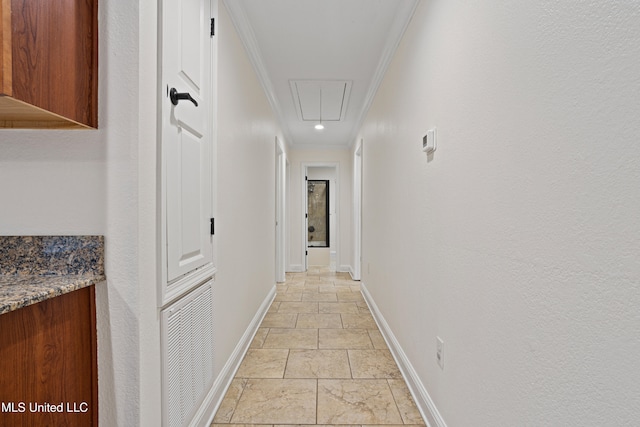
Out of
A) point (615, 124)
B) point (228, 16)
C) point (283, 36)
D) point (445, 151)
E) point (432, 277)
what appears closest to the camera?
A: point (615, 124)

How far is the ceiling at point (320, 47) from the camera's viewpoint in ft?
7.18

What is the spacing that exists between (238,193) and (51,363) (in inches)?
61.1

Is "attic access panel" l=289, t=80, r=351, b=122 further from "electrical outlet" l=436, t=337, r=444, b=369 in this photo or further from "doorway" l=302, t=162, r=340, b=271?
"doorway" l=302, t=162, r=340, b=271

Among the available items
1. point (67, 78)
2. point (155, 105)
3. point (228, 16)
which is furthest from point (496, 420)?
point (228, 16)

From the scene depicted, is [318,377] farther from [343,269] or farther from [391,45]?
[343,269]

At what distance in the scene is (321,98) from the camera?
3.88 m

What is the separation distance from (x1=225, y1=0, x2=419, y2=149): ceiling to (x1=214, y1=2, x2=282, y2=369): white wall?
0.19 metres

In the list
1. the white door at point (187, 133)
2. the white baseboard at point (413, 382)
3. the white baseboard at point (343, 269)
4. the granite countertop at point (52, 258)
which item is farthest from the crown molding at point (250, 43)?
the white baseboard at point (343, 269)

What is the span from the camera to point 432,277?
1685 millimetres

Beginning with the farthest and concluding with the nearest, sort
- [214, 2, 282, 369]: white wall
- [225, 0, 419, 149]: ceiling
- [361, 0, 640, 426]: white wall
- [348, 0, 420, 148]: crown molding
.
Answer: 1. [225, 0, 419, 149]: ceiling
2. [348, 0, 420, 148]: crown molding
3. [214, 2, 282, 369]: white wall
4. [361, 0, 640, 426]: white wall

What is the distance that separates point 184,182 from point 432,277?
128cm

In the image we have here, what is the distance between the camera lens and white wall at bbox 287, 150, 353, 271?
20.3 ft

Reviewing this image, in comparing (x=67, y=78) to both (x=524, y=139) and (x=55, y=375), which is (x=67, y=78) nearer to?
(x=55, y=375)

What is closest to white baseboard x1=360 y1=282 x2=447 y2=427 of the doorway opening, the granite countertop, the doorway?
the granite countertop
